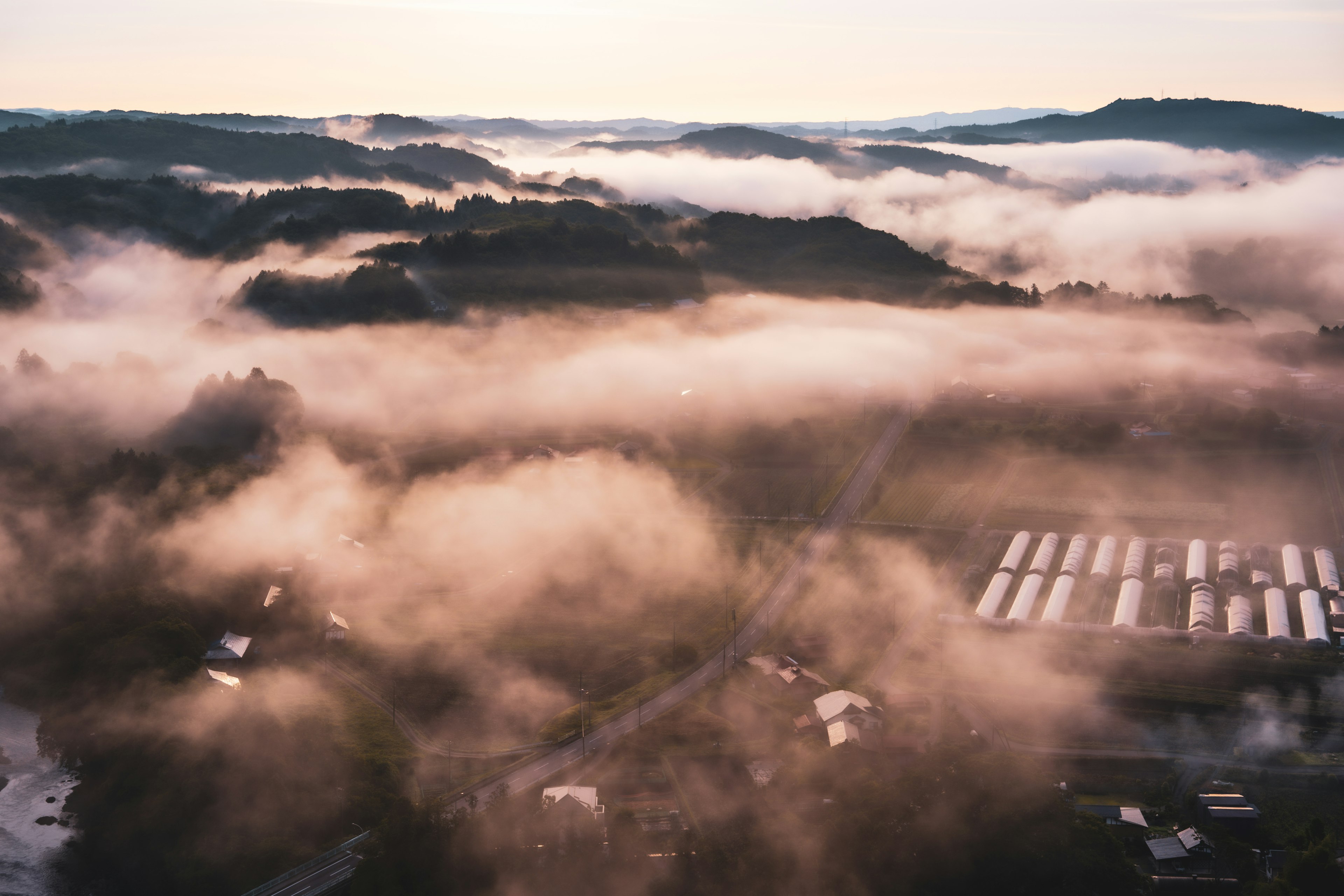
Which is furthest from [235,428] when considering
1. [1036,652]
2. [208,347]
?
[1036,652]

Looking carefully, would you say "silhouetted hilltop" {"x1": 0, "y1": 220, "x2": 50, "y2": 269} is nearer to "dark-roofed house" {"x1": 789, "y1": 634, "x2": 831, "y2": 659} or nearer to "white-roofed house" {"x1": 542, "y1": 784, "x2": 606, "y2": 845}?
"dark-roofed house" {"x1": 789, "y1": 634, "x2": 831, "y2": 659}

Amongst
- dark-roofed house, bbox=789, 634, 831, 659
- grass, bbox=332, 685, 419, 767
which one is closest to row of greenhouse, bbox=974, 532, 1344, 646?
dark-roofed house, bbox=789, 634, 831, 659

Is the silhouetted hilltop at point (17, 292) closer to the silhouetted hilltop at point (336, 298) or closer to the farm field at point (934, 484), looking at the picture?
the silhouetted hilltop at point (336, 298)

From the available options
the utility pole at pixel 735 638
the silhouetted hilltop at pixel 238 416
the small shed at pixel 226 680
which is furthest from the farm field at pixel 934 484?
the silhouetted hilltop at pixel 238 416

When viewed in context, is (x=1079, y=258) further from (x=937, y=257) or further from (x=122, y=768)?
(x=122, y=768)

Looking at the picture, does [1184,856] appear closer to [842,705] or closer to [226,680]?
[842,705]
